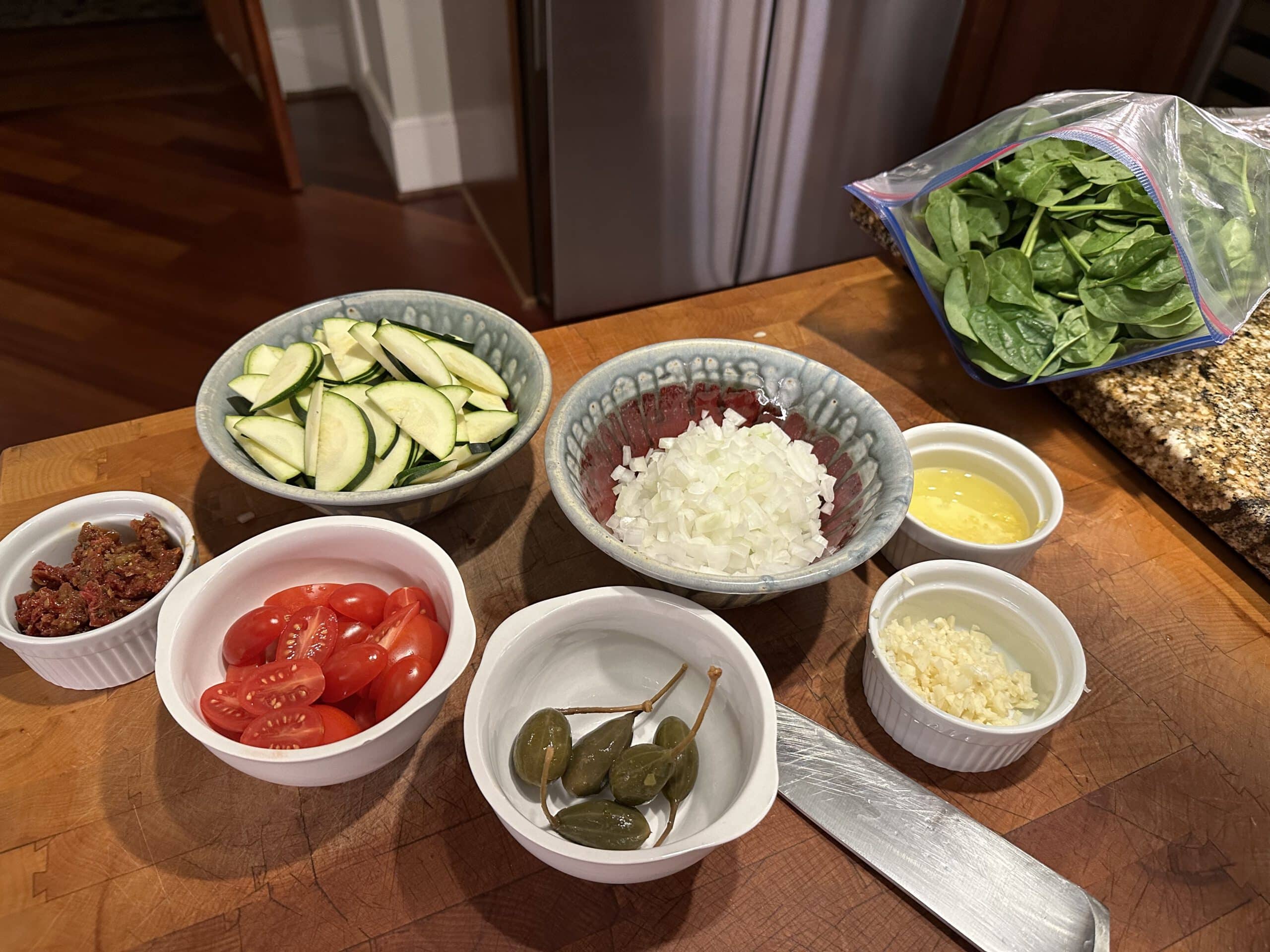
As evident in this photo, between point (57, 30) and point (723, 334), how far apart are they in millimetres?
5558

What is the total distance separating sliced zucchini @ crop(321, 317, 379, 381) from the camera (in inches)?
47.8

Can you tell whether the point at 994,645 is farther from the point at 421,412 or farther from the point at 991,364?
the point at 421,412

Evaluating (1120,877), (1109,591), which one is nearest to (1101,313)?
(1109,591)

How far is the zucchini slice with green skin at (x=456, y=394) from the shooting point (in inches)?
45.8

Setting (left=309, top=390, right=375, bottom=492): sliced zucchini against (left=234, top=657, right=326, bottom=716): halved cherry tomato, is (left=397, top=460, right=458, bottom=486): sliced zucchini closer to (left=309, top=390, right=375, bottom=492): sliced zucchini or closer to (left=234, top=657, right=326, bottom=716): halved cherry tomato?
(left=309, top=390, right=375, bottom=492): sliced zucchini

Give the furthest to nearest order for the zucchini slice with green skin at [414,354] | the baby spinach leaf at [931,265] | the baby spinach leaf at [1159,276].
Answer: the baby spinach leaf at [931,265] < the baby spinach leaf at [1159,276] < the zucchini slice with green skin at [414,354]

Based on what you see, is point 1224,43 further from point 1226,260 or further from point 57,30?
point 57,30

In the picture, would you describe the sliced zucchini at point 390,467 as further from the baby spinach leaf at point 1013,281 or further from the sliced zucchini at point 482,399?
the baby spinach leaf at point 1013,281

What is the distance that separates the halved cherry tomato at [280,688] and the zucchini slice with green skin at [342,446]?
26cm

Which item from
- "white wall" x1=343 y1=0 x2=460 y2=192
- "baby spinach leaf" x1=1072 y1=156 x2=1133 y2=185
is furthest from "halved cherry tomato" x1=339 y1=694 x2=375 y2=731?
"white wall" x1=343 y1=0 x2=460 y2=192

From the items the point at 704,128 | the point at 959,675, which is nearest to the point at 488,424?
the point at 959,675

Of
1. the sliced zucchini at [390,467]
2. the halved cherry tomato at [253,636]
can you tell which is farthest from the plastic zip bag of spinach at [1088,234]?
the halved cherry tomato at [253,636]

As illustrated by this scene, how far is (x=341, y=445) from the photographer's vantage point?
3.55ft

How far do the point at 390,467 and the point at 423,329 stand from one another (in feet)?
1.00
